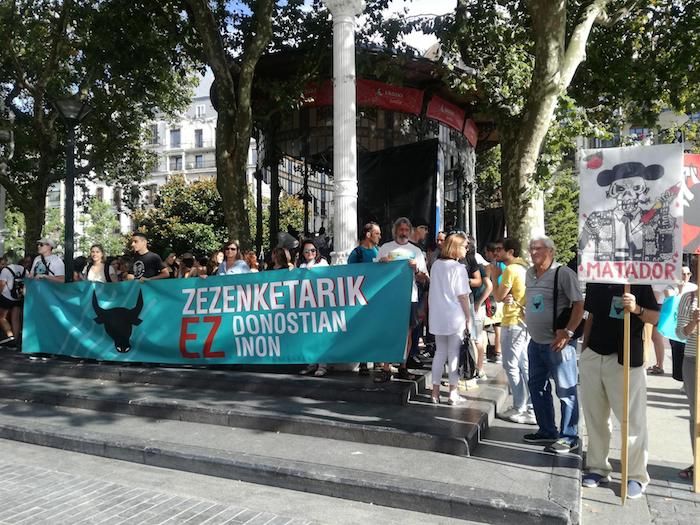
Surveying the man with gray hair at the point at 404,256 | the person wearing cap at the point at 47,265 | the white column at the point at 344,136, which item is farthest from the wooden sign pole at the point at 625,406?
the person wearing cap at the point at 47,265

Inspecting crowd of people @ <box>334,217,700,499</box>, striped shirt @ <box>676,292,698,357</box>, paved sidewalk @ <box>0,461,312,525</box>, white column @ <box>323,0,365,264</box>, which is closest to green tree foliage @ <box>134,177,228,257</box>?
white column @ <box>323,0,365,264</box>

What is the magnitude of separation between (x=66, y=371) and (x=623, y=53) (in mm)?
13773

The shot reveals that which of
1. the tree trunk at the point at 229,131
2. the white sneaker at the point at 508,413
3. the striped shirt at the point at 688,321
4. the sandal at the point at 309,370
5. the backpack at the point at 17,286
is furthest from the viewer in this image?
the tree trunk at the point at 229,131

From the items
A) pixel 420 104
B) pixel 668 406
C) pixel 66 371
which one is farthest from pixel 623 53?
pixel 66 371

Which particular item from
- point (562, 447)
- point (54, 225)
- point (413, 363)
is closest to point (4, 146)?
point (413, 363)

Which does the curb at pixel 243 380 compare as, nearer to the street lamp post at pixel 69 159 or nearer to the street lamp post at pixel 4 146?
the street lamp post at pixel 69 159

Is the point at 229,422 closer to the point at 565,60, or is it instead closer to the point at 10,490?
the point at 10,490

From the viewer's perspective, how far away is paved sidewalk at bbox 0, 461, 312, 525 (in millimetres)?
4285

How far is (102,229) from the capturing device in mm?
68625

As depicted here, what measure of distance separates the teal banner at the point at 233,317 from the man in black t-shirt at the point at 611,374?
2.24m

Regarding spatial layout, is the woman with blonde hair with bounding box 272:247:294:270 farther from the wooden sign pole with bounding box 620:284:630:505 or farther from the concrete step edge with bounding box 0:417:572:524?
the wooden sign pole with bounding box 620:284:630:505

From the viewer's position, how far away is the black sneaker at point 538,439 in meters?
5.57

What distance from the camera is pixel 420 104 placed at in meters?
14.5

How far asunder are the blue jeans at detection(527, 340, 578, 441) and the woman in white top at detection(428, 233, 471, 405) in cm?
93
